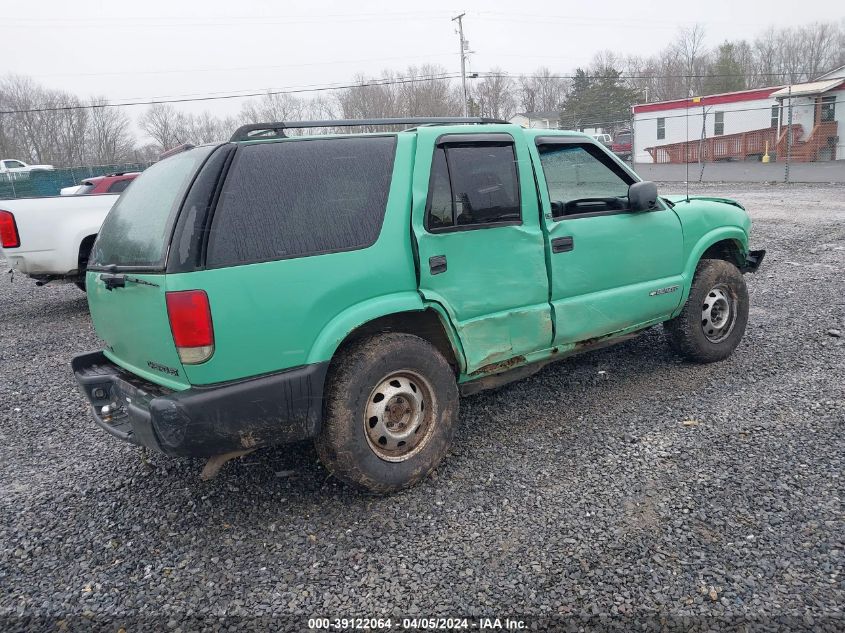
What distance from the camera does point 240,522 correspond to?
3.21 meters

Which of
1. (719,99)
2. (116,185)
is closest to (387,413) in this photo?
(116,185)

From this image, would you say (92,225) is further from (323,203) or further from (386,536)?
(386,536)

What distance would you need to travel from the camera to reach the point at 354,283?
316cm

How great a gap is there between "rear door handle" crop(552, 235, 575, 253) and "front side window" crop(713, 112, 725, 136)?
3675cm

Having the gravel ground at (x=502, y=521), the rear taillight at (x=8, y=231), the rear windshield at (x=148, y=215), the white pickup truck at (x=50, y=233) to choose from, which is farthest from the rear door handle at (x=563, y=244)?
the rear taillight at (x=8, y=231)

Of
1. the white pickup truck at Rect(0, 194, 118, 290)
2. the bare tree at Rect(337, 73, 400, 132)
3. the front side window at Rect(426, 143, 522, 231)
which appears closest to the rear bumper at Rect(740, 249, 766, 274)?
the front side window at Rect(426, 143, 522, 231)

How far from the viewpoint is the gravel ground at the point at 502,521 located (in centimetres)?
255

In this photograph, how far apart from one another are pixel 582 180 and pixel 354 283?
1.99 metres

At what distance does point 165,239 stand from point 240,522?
1454mm

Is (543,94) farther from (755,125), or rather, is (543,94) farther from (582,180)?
(582,180)

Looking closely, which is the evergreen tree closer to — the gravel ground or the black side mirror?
the black side mirror

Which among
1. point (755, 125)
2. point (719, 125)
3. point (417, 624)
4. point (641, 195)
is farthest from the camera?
point (719, 125)

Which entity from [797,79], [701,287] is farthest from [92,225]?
[797,79]

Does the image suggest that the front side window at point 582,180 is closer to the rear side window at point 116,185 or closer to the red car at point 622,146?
the rear side window at point 116,185
